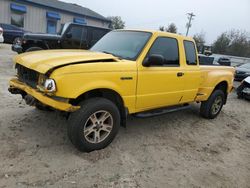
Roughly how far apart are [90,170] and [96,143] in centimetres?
55

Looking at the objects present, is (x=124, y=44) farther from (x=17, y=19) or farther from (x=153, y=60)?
(x=17, y=19)

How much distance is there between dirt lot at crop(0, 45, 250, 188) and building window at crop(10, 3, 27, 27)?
25.8m

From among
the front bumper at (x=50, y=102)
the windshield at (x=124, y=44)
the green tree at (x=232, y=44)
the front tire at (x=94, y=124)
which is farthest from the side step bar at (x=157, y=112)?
the green tree at (x=232, y=44)

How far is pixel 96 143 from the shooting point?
4.23 metres

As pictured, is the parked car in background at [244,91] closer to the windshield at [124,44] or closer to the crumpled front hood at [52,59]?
the windshield at [124,44]

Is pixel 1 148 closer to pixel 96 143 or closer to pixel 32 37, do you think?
pixel 96 143

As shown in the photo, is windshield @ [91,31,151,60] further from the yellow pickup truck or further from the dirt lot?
the dirt lot

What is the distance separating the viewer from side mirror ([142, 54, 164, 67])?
176 inches

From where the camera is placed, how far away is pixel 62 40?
430 inches

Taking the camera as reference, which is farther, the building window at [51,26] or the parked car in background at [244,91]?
the building window at [51,26]

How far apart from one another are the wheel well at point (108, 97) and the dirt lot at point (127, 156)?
0.59m

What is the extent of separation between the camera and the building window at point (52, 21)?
3259 centimetres

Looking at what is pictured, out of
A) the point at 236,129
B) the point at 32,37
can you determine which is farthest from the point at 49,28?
the point at 236,129

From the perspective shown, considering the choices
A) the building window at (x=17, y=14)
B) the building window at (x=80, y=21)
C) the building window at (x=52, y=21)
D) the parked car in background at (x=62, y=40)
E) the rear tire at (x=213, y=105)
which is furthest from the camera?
the building window at (x=80, y=21)
